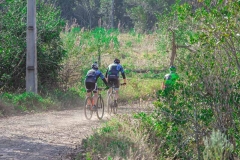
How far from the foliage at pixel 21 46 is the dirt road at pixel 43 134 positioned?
306 cm

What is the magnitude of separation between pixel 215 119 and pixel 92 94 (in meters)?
7.00

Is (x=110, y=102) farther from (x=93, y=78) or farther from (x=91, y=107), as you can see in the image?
(x=93, y=78)

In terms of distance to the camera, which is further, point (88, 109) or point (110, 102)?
point (110, 102)

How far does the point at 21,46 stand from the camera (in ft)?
67.4

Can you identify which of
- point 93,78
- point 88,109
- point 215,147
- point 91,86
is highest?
point 93,78

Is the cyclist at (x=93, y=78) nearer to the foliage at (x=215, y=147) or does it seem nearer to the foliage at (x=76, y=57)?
the foliage at (x=76, y=57)

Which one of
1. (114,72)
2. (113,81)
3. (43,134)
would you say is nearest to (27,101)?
(113,81)

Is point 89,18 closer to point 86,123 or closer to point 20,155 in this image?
point 86,123

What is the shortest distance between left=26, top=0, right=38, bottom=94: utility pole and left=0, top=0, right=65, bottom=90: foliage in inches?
44.6

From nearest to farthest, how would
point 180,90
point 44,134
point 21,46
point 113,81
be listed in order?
point 180,90 < point 44,134 < point 113,81 < point 21,46

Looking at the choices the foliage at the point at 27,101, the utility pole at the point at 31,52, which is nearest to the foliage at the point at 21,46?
the utility pole at the point at 31,52

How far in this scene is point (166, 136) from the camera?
11492 millimetres

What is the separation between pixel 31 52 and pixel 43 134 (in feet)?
20.9

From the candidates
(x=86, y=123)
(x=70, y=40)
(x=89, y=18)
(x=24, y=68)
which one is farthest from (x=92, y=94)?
(x=89, y=18)
